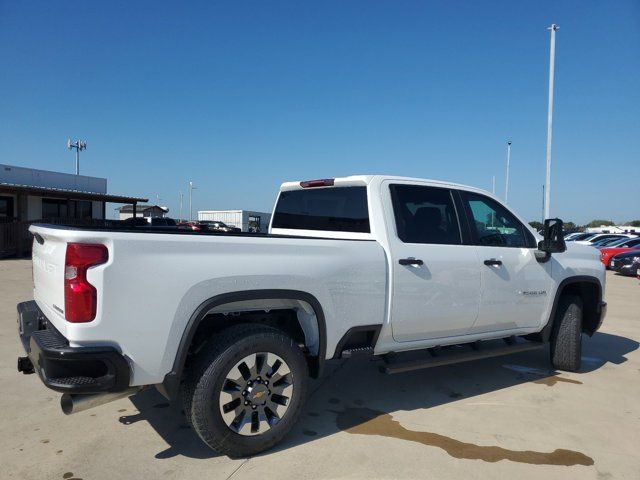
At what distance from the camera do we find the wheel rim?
2975mm

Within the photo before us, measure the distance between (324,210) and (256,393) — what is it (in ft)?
6.33

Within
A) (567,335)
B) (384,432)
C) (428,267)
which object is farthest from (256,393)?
(567,335)

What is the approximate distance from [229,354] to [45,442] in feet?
4.99

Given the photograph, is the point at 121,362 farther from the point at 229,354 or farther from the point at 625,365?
the point at 625,365

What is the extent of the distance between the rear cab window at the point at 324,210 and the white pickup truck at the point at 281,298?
0.06ft

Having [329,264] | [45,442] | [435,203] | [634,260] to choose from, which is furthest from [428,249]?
[634,260]

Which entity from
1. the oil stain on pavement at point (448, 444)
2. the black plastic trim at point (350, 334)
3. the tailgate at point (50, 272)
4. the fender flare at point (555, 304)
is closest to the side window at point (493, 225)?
the fender flare at point (555, 304)

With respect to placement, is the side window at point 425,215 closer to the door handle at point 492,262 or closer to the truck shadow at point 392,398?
the door handle at point 492,262

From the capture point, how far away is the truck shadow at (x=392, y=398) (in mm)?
3305

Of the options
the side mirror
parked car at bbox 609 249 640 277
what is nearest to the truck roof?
the side mirror

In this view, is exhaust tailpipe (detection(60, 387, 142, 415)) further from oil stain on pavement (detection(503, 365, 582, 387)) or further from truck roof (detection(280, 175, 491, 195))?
oil stain on pavement (detection(503, 365, 582, 387))

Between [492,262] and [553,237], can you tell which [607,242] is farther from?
[492,262]

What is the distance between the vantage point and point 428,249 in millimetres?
3848

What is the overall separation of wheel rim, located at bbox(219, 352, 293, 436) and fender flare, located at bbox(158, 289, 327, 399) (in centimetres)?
30
